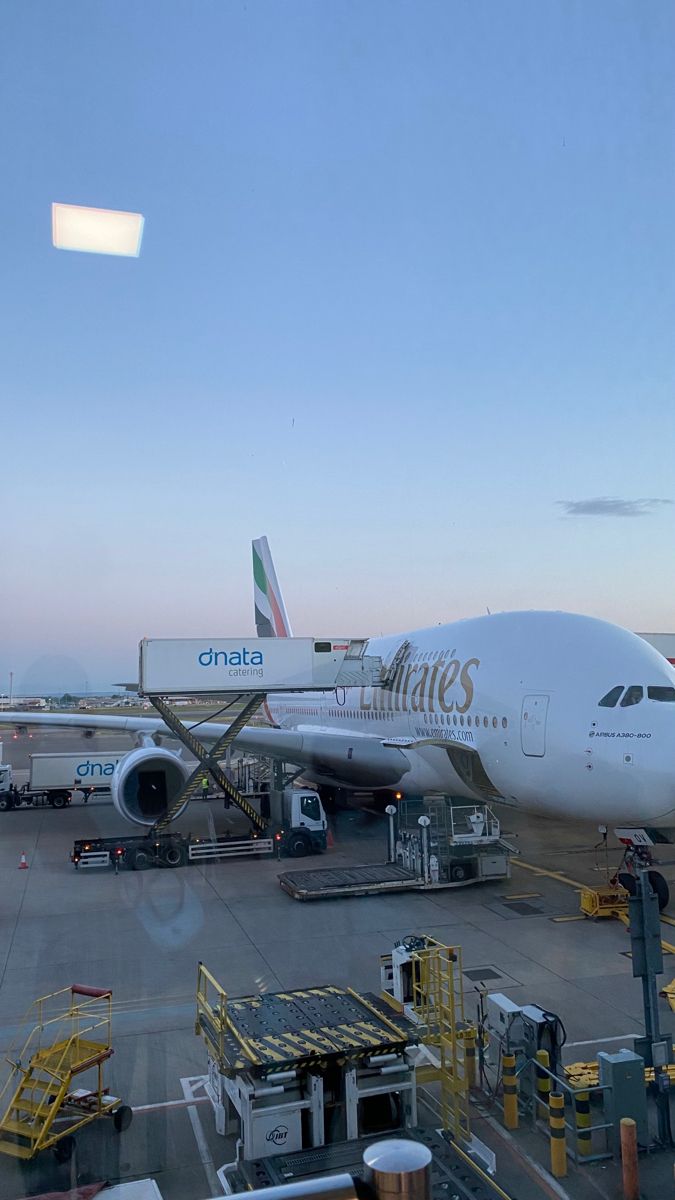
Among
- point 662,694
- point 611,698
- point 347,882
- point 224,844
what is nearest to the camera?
point 662,694

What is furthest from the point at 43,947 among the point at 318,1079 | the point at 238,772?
the point at 238,772

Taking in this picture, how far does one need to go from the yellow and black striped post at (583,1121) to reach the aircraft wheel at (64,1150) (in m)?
3.23

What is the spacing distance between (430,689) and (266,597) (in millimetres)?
14665

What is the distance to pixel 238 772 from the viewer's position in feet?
73.6

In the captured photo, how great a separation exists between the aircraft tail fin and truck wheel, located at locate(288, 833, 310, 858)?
42.0ft

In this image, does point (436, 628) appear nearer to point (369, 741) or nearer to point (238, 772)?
point (369, 741)

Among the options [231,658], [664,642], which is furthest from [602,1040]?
[664,642]

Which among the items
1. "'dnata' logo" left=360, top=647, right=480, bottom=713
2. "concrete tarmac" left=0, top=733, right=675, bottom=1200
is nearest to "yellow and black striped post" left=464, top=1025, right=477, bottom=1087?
"concrete tarmac" left=0, top=733, right=675, bottom=1200

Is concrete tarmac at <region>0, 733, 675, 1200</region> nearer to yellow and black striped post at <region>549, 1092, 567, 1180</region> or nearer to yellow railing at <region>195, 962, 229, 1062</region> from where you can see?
yellow and black striped post at <region>549, 1092, 567, 1180</region>

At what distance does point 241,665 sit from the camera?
15430 millimetres

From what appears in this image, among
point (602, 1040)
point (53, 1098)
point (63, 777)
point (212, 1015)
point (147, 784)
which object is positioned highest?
point (147, 784)

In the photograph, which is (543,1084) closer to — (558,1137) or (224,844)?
(558,1137)

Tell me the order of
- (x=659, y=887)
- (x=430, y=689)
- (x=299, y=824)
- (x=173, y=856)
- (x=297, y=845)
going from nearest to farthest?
(x=659, y=887) < (x=173, y=856) < (x=430, y=689) < (x=297, y=845) < (x=299, y=824)

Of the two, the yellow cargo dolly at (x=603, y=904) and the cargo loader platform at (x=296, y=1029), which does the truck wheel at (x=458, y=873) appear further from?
the cargo loader platform at (x=296, y=1029)
